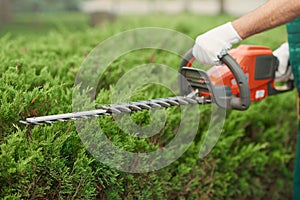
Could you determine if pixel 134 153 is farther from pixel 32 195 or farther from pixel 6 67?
pixel 6 67

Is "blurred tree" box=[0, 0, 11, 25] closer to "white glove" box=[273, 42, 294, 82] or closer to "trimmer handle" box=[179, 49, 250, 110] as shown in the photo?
"white glove" box=[273, 42, 294, 82]

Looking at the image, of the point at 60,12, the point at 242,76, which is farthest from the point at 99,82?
the point at 60,12

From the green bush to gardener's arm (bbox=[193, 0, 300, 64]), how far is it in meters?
0.49

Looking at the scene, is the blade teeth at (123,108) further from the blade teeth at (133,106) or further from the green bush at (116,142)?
the green bush at (116,142)

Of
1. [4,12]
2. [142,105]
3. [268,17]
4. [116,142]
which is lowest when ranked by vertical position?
[4,12]

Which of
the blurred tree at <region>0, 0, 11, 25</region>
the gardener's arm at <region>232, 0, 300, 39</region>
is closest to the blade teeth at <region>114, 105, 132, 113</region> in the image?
the gardener's arm at <region>232, 0, 300, 39</region>

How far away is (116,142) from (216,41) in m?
0.74

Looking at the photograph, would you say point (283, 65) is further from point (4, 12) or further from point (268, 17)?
point (4, 12)

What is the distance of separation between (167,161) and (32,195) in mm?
854

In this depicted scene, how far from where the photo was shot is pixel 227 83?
2672 millimetres

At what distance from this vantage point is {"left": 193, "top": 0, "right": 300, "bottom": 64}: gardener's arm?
242 centimetres

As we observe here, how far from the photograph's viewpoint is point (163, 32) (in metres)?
4.87

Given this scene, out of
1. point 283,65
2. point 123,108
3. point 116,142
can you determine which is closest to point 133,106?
point 123,108

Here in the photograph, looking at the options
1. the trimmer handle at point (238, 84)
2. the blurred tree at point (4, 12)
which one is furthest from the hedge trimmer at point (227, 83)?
the blurred tree at point (4, 12)
